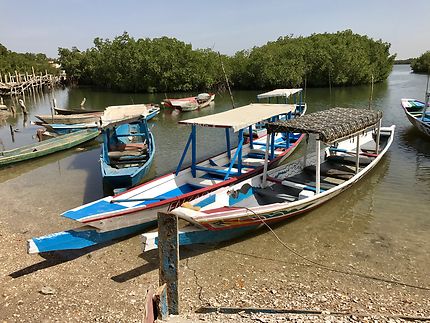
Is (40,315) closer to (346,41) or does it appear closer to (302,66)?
(302,66)

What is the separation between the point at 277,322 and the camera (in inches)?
230

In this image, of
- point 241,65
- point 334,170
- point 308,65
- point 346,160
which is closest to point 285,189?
point 334,170

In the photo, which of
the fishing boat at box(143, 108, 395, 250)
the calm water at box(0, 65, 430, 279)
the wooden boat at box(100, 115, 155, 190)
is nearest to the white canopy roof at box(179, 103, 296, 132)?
the fishing boat at box(143, 108, 395, 250)

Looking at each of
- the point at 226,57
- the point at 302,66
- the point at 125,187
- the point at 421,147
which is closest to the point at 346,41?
the point at 302,66

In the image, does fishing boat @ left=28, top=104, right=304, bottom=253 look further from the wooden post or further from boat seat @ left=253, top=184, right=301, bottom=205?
the wooden post

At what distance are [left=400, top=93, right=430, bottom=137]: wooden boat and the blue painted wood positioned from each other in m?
15.9

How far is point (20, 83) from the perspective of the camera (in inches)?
1857

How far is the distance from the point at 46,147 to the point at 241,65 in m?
41.0

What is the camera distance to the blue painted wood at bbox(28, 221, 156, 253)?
25.4 ft

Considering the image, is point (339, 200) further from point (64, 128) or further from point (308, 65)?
point (308, 65)

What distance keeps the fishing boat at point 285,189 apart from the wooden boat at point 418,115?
5896 millimetres

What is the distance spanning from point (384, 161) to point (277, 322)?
12055 millimetres

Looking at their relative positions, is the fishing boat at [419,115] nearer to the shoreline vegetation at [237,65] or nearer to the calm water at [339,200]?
the calm water at [339,200]

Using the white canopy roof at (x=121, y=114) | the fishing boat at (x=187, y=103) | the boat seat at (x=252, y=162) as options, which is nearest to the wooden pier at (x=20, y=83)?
the fishing boat at (x=187, y=103)
